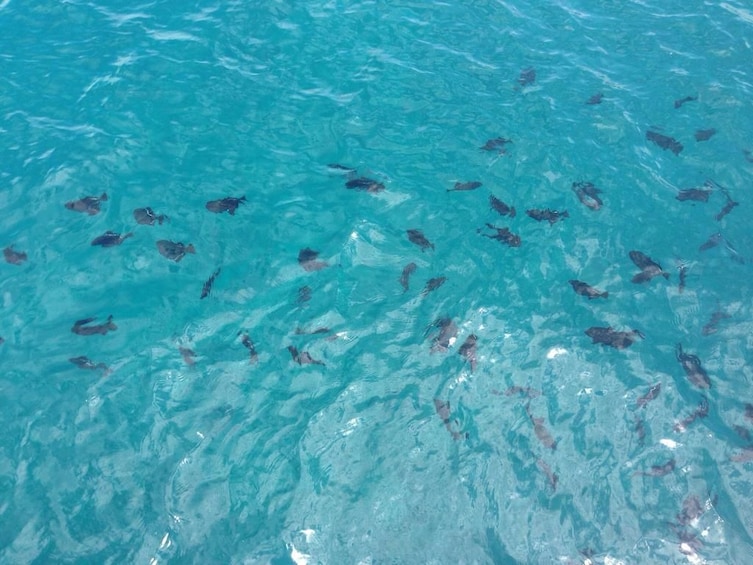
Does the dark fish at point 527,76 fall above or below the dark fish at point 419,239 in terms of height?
above

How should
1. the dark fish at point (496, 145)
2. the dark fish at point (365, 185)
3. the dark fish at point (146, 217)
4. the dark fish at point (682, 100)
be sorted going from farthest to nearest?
the dark fish at point (682, 100) < the dark fish at point (496, 145) < the dark fish at point (365, 185) < the dark fish at point (146, 217)

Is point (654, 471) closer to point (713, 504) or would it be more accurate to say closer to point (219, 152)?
point (713, 504)

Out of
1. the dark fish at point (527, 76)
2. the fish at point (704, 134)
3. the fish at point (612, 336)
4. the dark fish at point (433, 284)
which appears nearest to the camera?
the fish at point (612, 336)

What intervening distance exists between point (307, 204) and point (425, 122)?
13.3ft

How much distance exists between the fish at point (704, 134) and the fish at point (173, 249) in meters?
12.5

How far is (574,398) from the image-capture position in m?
9.15

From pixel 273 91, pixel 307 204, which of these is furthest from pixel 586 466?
pixel 273 91

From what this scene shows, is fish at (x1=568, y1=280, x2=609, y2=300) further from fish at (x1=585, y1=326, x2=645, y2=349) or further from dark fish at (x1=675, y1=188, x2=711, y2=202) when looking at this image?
dark fish at (x1=675, y1=188, x2=711, y2=202)

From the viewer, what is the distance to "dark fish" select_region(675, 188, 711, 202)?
12031mm

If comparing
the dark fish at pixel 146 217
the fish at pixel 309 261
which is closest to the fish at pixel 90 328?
the dark fish at pixel 146 217

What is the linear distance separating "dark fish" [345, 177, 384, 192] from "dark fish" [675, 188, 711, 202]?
6.89m

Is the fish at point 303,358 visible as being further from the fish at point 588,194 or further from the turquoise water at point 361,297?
the fish at point 588,194

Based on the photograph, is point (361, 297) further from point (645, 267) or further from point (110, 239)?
point (645, 267)

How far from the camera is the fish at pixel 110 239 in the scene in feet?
35.0
